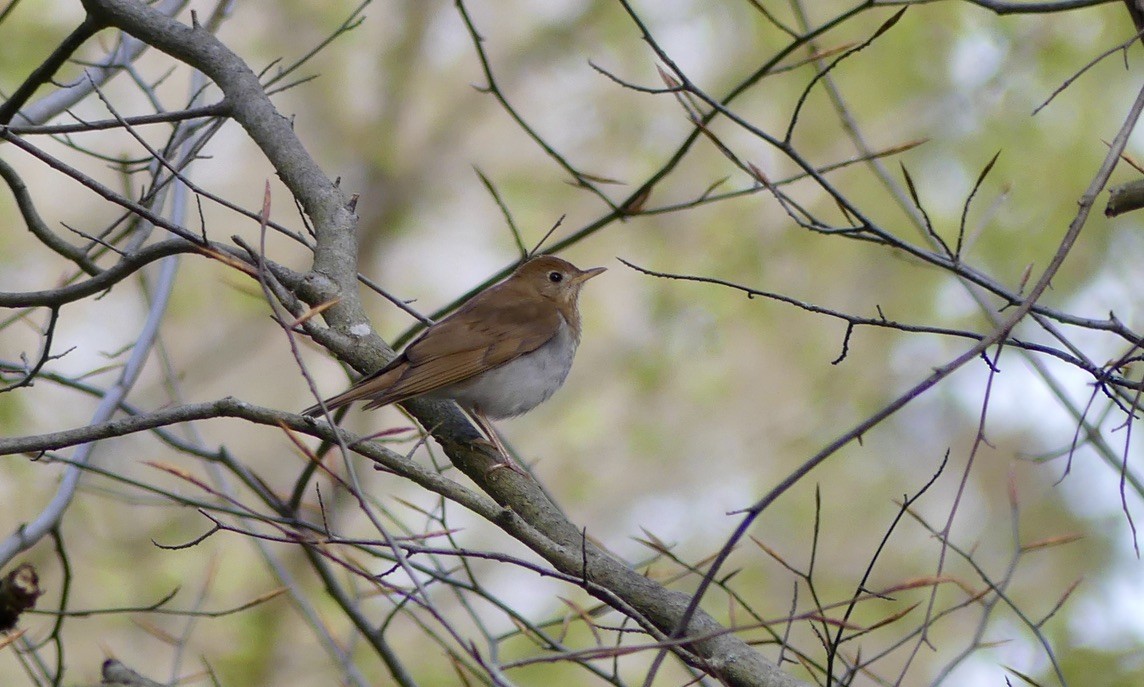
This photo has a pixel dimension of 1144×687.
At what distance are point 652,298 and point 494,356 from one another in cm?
775

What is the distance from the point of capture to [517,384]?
17.9 feet

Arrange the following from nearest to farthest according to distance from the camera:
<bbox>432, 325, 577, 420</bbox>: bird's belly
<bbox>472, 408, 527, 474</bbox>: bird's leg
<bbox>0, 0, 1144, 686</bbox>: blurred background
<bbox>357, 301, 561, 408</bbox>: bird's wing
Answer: <bbox>472, 408, 527, 474</bbox>: bird's leg, <bbox>357, 301, 561, 408</bbox>: bird's wing, <bbox>432, 325, 577, 420</bbox>: bird's belly, <bbox>0, 0, 1144, 686</bbox>: blurred background

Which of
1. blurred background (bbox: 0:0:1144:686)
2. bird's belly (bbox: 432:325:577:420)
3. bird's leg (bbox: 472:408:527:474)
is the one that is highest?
blurred background (bbox: 0:0:1144:686)

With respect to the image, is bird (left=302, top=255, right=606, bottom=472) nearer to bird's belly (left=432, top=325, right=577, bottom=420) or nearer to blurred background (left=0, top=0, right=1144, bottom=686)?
bird's belly (left=432, top=325, right=577, bottom=420)

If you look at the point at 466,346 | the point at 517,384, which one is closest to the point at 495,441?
the point at 466,346

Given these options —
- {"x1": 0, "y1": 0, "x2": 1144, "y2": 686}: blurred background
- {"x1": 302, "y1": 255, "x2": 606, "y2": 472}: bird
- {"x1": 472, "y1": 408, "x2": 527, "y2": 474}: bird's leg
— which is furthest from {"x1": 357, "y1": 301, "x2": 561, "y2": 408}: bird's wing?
{"x1": 0, "y1": 0, "x2": 1144, "y2": 686}: blurred background

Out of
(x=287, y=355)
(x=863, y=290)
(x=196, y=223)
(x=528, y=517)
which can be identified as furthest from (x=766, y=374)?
(x=528, y=517)

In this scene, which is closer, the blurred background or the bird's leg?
the bird's leg

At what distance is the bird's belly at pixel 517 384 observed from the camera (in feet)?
17.3

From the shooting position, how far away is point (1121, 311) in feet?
33.5

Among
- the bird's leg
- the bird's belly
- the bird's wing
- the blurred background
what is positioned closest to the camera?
the bird's leg

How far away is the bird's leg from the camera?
3.80 m

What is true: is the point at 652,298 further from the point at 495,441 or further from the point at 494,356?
→ the point at 495,441

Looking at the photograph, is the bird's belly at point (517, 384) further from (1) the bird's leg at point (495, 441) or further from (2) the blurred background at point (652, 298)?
(2) the blurred background at point (652, 298)
